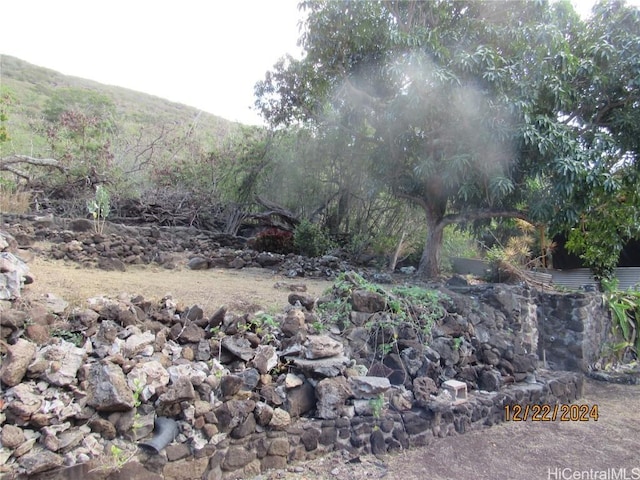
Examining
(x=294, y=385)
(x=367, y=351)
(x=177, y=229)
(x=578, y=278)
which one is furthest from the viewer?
(x=177, y=229)

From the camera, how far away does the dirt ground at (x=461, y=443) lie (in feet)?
9.70

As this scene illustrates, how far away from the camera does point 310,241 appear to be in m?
8.77

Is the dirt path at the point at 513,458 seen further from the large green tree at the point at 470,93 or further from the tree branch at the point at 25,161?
the tree branch at the point at 25,161

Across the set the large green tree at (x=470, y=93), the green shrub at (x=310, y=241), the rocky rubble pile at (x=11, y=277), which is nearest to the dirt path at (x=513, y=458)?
the rocky rubble pile at (x=11, y=277)

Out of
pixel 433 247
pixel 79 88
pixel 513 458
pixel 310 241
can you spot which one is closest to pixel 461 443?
pixel 513 458

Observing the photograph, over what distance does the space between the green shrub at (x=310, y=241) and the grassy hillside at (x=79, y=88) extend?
13.5 feet

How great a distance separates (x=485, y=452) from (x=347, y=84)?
5.69 metres

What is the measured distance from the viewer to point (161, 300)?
343 cm

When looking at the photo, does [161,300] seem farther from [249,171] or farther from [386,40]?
[249,171]

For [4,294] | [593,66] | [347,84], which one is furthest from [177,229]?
[593,66]

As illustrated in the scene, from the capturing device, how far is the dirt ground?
2957 millimetres
